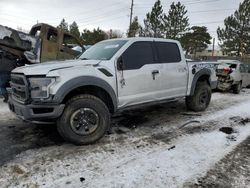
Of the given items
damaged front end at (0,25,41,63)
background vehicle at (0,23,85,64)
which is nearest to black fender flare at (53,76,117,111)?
background vehicle at (0,23,85,64)

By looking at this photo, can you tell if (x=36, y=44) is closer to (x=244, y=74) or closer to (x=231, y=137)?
(x=231, y=137)

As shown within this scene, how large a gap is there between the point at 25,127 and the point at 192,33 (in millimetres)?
42168

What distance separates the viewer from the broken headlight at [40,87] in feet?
14.3

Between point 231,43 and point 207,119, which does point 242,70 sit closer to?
point 207,119

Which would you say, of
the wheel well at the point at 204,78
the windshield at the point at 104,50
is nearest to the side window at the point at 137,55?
the windshield at the point at 104,50

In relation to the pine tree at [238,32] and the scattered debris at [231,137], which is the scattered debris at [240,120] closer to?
the scattered debris at [231,137]

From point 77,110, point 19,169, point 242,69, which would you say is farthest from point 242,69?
point 19,169

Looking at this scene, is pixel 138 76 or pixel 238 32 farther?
pixel 238 32

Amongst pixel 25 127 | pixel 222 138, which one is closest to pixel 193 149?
pixel 222 138

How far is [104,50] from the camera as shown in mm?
5734

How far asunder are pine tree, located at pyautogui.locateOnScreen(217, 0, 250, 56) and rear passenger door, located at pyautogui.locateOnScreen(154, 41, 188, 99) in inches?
1334

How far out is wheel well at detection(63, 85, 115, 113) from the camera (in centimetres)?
479

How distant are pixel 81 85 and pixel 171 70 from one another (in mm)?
2389

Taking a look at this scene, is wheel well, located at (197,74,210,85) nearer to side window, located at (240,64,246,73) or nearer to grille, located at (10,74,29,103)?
grille, located at (10,74,29,103)
